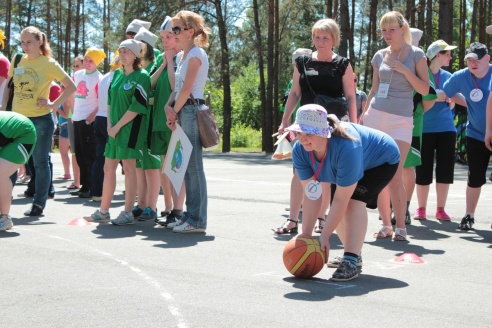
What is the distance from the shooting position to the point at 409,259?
7.37 m

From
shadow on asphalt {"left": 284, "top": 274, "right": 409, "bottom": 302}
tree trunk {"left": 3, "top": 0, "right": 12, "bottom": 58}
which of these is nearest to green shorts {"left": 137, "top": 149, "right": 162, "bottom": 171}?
shadow on asphalt {"left": 284, "top": 274, "right": 409, "bottom": 302}

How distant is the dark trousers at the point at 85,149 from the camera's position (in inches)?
501

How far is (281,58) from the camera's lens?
47.3 meters

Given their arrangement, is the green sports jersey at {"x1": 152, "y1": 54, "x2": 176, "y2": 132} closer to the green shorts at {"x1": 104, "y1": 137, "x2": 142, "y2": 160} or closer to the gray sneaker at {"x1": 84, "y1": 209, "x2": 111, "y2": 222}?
the green shorts at {"x1": 104, "y1": 137, "x2": 142, "y2": 160}

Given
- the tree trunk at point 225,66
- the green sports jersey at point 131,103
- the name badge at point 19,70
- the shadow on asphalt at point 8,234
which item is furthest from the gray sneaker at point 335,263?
the tree trunk at point 225,66

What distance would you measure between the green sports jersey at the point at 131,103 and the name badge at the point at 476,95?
11.9ft

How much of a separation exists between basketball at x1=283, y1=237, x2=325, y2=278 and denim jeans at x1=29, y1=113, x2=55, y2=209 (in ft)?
15.8

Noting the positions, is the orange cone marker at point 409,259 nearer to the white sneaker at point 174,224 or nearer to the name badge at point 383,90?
the name badge at point 383,90

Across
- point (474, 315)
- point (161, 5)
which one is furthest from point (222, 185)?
point (161, 5)

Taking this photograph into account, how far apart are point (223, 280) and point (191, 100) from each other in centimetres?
288

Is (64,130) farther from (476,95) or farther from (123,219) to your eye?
(476,95)

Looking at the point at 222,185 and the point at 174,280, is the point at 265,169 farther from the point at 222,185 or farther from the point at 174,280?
the point at 174,280

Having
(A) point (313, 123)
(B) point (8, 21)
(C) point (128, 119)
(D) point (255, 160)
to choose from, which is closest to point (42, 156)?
(C) point (128, 119)

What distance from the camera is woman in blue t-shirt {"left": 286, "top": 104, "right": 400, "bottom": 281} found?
613cm
